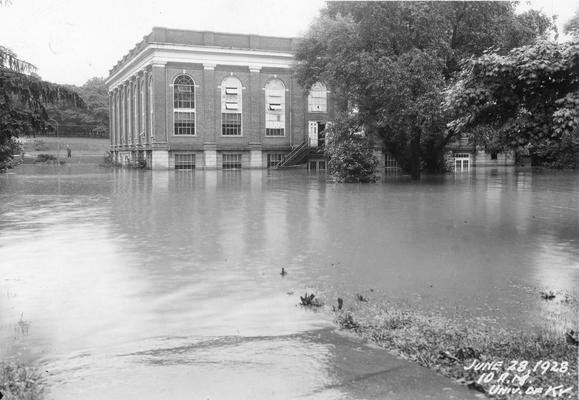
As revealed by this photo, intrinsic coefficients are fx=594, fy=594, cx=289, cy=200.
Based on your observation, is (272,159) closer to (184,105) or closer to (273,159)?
(273,159)

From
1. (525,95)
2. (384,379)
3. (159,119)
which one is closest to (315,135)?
(159,119)

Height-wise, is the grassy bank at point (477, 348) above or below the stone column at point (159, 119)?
below

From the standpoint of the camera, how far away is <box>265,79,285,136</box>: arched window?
50781 millimetres

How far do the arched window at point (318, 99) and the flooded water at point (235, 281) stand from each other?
37.0m

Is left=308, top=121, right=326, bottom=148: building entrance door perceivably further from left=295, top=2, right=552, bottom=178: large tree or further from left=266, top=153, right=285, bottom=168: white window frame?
left=295, top=2, right=552, bottom=178: large tree

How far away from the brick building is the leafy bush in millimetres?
19215

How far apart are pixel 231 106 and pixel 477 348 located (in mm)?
46356

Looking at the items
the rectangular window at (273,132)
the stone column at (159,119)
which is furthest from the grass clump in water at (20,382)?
the rectangular window at (273,132)

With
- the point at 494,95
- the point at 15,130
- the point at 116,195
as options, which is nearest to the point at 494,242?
the point at 494,95

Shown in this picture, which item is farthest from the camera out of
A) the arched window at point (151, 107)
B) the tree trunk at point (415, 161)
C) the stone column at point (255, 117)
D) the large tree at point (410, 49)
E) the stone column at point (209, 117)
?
the stone column at point (255, 117)

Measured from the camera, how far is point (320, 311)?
6.16 metres

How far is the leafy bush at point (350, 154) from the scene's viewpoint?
2794 centimetres

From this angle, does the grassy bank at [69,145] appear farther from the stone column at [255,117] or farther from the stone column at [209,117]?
the stone column at [255,117]

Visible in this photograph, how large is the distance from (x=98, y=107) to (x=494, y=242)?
87.1 m
